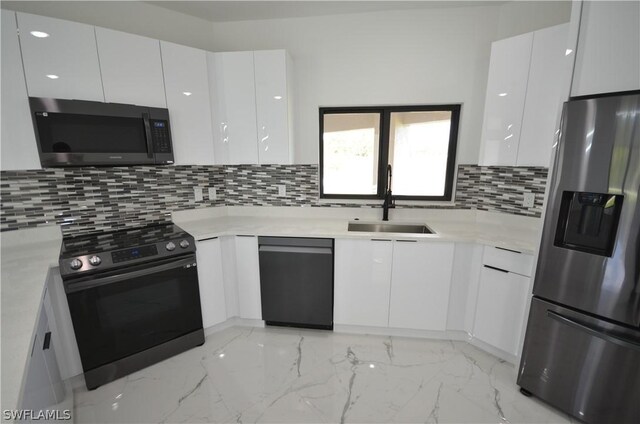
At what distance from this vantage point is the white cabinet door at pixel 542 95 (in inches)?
68.8

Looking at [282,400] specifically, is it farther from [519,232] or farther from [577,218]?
[519,232]

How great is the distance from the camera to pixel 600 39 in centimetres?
135

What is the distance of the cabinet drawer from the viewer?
5.93ft

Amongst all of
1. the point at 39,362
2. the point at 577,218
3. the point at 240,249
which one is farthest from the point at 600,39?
the point at 39,362

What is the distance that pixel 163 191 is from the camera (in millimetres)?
2436

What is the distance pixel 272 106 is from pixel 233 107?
0.34m

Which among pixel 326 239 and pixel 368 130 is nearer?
pixel 326 239

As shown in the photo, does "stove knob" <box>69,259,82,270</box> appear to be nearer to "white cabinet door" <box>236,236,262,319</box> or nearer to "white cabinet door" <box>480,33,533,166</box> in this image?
"white cabinet door" <box>236,236,262,319</box>

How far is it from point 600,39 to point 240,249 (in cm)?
254

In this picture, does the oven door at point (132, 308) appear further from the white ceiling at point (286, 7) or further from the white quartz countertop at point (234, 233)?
the white ceiling at point (286, 7)

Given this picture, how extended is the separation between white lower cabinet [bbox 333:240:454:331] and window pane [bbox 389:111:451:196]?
776 mm

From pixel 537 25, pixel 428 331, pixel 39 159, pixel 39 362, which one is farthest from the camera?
pixel 428 331

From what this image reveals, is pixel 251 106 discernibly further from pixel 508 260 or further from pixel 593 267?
pixel 593 267

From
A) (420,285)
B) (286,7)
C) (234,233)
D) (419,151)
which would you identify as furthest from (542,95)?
(234,233)
